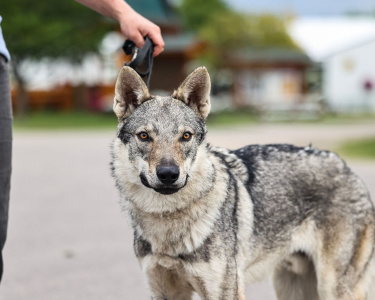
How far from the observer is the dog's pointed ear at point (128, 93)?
13.1 feet

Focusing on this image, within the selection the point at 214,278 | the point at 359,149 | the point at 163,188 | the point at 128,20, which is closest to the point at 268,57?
the point at 359,149

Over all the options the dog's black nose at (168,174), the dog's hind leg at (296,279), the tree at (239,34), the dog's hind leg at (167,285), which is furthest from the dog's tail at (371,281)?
the tree at (239,34)

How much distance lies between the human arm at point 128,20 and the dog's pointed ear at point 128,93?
43 centimetres

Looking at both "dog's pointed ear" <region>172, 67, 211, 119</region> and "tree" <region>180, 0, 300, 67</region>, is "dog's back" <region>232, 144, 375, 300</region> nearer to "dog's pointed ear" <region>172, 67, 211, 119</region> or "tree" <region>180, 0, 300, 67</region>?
"dog's pointed ear" <region>172, 67, 211, 119</region>

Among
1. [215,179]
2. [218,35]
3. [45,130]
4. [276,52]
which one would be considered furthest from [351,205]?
[276,52]

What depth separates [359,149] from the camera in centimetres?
1795

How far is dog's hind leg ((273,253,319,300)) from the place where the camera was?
476 centimetres

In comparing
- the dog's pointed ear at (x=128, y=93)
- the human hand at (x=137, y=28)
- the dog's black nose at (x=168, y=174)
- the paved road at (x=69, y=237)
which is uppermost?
the human hand at (x=137, y=28)

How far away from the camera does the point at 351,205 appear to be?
462cm

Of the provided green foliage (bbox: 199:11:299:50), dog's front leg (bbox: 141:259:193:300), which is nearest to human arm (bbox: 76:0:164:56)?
dog's front leg (bbox: 141:259:193:300)

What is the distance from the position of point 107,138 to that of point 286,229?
59.5ft

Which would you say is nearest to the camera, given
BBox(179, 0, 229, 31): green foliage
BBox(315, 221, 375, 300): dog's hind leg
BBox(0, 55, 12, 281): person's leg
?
BBox(0, 55, 12, 281): person's leg

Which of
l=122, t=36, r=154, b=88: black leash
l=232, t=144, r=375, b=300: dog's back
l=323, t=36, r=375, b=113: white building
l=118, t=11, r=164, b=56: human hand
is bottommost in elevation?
l=232, t=144, r=375, b=300: dog's back

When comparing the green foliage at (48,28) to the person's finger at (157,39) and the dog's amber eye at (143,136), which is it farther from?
the dog's amber eye at (143,136)
